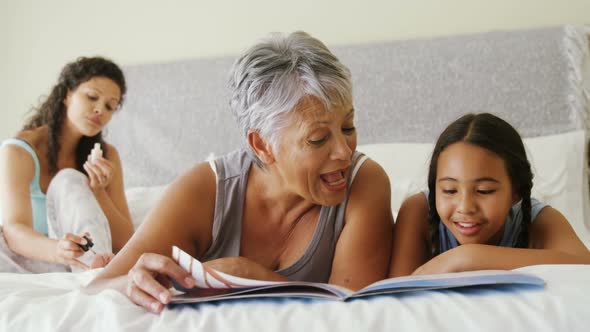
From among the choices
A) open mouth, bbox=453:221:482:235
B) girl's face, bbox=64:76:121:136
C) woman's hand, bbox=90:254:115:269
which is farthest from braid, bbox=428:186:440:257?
girl's face, bbox=64:76:121:136

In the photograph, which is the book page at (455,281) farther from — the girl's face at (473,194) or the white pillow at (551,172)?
the white pillow at (551,172)

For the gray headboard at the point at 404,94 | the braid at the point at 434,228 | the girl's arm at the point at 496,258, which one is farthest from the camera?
the gray headboard at the point at 404,94

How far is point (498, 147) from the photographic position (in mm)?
1468

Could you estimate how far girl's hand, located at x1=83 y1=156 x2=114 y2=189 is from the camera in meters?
2.37

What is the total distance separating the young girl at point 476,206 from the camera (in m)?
1.42

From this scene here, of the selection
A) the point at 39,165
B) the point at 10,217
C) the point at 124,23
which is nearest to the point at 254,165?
the point at 10,217

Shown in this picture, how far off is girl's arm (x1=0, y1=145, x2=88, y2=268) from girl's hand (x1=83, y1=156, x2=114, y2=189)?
213 mm

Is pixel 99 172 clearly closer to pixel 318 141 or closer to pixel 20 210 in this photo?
pixel 20 210

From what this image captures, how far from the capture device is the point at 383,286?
992mm

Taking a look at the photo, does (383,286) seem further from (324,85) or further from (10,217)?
(10,217)

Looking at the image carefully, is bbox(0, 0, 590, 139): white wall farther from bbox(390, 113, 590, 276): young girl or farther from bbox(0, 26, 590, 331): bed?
bbox(390, 113, 590, 276): young girl

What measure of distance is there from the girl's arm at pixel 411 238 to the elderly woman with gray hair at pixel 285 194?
1.0 inches

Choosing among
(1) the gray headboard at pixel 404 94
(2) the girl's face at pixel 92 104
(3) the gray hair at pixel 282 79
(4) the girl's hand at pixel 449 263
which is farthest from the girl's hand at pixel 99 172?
(4) the girl's hand at pixel 449 263

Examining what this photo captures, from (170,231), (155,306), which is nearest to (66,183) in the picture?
(170,231)
